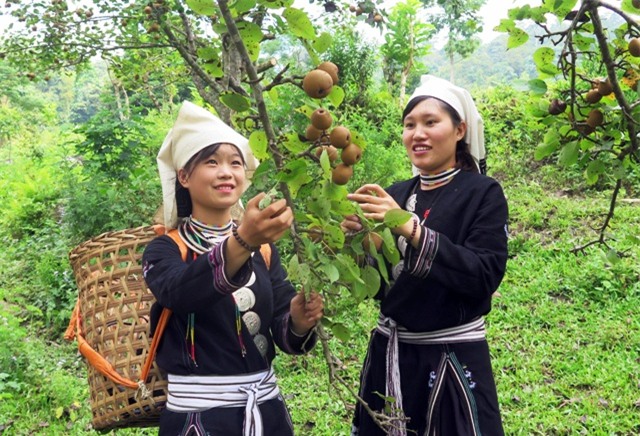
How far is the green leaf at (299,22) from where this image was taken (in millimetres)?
1046

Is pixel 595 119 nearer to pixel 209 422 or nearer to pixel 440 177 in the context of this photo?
pixel 440 177

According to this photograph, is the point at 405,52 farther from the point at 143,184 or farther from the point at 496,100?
the point at 143,184

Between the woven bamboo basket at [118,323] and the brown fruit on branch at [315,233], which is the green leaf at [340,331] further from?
the woven bamboo basket at [118,323]

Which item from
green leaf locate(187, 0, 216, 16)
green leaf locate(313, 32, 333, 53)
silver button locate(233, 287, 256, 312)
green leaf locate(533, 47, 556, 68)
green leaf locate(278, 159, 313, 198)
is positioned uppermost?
green leaf locate(187, 0, 216, 16)

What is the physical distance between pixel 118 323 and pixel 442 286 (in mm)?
920

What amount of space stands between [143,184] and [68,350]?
62.2 inches

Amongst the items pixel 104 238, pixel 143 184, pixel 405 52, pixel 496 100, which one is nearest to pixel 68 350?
pixel 143 184

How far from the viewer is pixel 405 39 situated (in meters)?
11.5

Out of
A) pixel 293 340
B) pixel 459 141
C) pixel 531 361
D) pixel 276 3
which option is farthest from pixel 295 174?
pixel 531 361

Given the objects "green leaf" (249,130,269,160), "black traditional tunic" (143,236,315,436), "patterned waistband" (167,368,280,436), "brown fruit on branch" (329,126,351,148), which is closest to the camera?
"green leaf" (249,130,269,160)

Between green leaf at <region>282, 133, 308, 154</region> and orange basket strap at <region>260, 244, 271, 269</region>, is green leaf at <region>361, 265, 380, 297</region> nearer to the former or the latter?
green leaf at <region>282, 133, 308, 154</region>

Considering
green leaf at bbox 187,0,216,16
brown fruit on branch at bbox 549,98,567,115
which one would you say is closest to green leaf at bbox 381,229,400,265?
brown fruit on branch at bbox 549,98,567,115

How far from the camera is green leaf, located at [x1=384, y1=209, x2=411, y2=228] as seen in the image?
54.9 inches

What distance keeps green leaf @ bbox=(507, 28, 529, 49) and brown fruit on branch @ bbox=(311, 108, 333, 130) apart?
54cm
